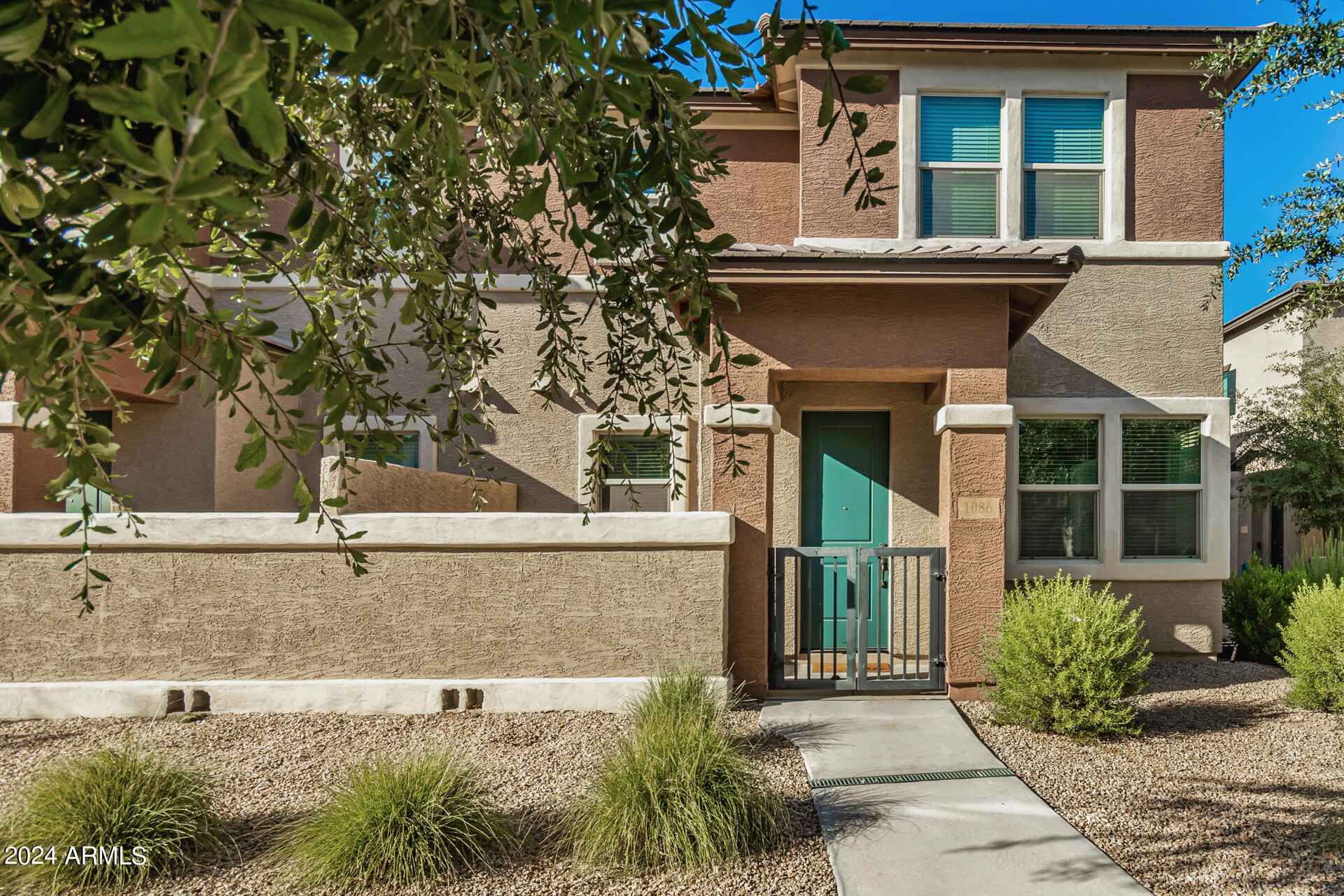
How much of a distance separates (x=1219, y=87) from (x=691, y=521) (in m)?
7.38

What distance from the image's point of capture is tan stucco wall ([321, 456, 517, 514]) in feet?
18.9

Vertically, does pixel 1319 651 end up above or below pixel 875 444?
below

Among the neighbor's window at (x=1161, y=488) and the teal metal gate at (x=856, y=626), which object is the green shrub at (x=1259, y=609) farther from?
the teal metal gate at (x=856, y=626)

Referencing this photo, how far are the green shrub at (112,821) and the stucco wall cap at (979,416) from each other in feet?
18.0

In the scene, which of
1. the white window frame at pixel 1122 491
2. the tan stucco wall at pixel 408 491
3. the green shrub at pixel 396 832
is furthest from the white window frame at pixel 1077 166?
the green shrub at pixel 396 832

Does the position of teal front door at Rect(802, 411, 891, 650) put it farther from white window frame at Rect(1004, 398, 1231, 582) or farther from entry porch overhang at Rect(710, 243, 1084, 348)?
entry porch overhang at Rect(710, 243, 1084, 348)

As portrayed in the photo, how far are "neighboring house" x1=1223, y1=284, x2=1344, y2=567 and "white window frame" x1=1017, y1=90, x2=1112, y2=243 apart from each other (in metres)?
7.85

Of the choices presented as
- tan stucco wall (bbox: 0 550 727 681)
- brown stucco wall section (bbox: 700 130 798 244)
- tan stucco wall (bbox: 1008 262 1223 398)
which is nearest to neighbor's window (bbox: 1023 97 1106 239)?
tan stucco wall (bbox: 1008 262 1223 398)

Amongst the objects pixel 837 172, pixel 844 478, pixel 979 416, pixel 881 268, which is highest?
pixel 837 172

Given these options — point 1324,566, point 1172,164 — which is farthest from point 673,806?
point 1324,566

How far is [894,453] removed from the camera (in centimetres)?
750

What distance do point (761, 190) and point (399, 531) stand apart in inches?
212

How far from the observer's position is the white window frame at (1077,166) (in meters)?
7.51

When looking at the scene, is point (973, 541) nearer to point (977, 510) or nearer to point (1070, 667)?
point (977, 510)
